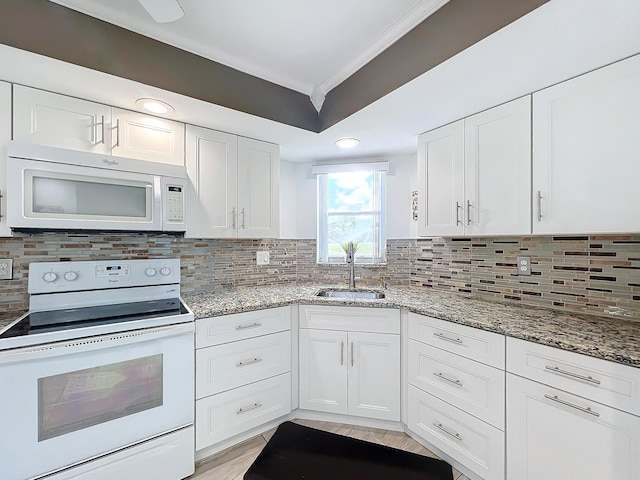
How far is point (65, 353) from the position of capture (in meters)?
1.27

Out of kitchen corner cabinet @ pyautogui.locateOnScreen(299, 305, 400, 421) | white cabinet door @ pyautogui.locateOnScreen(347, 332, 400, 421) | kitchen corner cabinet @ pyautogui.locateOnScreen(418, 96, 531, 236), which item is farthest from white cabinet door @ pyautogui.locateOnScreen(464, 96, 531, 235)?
white cabinet door @ pyautogui.locateOnScreen(347, 332, 400, 421)

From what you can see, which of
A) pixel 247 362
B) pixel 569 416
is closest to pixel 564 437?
pixel 569 416

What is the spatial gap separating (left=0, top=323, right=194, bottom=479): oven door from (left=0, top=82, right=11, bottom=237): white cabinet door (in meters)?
0.64

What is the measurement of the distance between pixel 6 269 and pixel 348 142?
235 centimetres

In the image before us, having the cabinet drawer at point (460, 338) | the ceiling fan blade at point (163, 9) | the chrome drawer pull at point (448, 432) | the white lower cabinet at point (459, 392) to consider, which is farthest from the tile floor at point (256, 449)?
the ceiling fan blade at point (163, 9)

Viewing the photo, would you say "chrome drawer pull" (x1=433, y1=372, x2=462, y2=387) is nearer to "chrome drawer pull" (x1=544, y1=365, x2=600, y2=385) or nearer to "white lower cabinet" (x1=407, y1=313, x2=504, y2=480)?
"white lower cabinet" (x1=407, y1=313, x2=504, y2=480)

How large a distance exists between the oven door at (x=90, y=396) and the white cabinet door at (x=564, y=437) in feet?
5.43

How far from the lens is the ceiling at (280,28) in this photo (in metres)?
1.34

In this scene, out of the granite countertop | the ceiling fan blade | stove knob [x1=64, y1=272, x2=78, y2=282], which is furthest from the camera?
stove knob [x1=64, y1=272, x2=78, y2=282]

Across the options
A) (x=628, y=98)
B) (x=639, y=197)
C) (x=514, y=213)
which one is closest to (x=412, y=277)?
(x=514, y=213)

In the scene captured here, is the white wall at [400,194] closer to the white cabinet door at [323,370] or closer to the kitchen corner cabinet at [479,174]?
the kitchen corner cabinet at [479,174]

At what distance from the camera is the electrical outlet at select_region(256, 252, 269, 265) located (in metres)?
2.67

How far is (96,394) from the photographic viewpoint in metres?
1.36

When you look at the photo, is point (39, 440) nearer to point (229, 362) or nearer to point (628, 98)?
point (229, 362)
